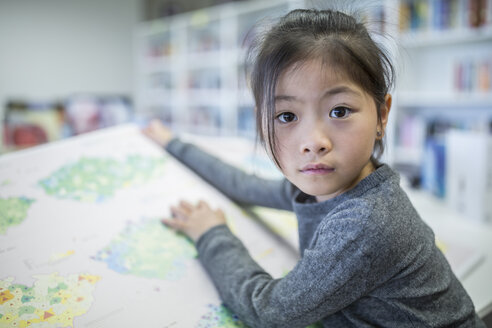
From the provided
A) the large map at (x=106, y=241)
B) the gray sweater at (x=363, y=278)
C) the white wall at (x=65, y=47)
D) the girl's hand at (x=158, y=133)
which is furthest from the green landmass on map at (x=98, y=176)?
the white wall at (x=65, y=47)

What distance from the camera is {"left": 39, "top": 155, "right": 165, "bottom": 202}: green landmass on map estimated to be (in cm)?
75

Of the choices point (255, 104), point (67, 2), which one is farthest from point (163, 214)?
point (67, 2)

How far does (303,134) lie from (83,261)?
1.34ft

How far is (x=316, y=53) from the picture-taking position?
49 cm

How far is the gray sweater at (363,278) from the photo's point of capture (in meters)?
0.46

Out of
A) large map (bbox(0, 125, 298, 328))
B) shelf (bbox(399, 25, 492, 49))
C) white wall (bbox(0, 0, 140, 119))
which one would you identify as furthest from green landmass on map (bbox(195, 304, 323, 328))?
white wall (bbox(0, 0, 140, 119))

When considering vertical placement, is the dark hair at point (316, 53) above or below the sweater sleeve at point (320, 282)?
above

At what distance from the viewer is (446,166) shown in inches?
51.5

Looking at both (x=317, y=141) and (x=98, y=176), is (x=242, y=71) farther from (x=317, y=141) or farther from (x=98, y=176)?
(x=317, y=141)

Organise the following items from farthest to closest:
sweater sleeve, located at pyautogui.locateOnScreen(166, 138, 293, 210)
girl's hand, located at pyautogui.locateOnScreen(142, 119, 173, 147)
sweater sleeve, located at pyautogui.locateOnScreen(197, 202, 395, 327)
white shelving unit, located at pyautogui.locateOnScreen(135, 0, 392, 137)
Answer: white shelving unit, located at pyautogui.locateOnScreen(135, 0, 392, 137)
girl's hand, located at pyautogui.locateOnScreen(142, 119, 173, 147)
sweater sleeve, located at pyautogui.locateOnScreen(166, 138, 293, 210)
sweater sleeve, located at pyautogui.locateOnScreen(197, 202, 395, 327)

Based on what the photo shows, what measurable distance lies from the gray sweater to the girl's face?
53mm

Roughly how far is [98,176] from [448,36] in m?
2.21

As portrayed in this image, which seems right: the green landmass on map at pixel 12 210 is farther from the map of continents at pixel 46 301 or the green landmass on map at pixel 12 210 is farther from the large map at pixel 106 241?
the map of continents at pixel 46 301

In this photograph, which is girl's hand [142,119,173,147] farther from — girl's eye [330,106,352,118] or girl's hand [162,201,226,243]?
girl's eye [330,106,352,118]
